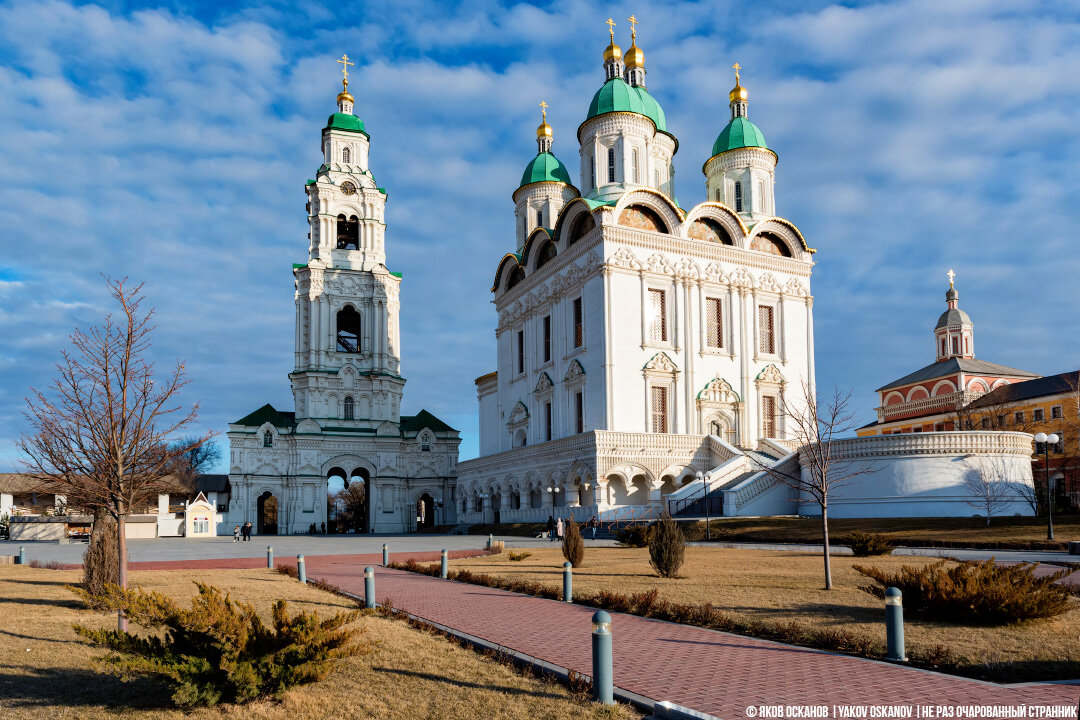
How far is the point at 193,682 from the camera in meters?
7.23

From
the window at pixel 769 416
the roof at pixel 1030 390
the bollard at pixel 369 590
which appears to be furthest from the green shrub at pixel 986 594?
the roof at pixel 1030 390

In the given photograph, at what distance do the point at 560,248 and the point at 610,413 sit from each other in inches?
461

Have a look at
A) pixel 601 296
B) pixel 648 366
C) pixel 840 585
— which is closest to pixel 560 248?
pixel 601 296

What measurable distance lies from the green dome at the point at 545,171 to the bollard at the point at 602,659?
53745mm

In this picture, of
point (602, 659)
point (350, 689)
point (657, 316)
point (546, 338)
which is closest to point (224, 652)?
point (350, 689)

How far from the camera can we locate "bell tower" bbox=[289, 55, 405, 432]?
6275 cm

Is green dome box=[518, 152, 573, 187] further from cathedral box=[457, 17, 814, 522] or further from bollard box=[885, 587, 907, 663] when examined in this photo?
bollard box=[885, 587, 907, 663]

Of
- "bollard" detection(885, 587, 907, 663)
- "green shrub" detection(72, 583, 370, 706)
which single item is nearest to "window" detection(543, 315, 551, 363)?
"bollard" detection(885, 587, 907, 663)

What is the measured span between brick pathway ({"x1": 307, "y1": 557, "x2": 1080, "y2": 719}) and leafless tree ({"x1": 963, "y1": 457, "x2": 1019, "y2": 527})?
25.4m

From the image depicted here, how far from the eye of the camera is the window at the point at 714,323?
48.3 m

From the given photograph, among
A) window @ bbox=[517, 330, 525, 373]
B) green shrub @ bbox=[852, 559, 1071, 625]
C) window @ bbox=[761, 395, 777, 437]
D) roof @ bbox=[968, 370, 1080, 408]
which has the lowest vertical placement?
green shrub @ bbox=[852, 559, 1071, 625]

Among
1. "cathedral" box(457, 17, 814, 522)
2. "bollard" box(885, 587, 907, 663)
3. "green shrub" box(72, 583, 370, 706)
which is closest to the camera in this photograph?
"green shrub" box(72, 583, 370, 706)

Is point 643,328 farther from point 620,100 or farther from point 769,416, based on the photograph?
point 620,100

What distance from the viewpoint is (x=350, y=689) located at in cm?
812
